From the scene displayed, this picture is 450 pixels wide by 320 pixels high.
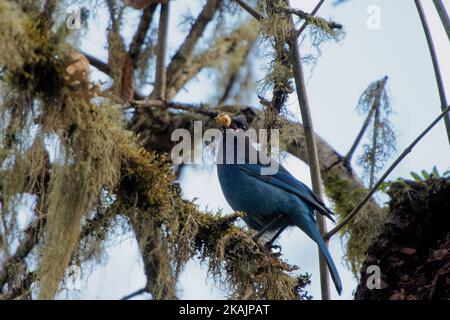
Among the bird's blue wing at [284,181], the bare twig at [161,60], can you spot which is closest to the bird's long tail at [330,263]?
the bird's blue wing at [284,181]

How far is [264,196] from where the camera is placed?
5711 mm

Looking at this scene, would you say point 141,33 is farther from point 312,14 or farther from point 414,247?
point 414,247

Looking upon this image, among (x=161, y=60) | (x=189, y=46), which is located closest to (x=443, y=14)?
(x=161, y=60)

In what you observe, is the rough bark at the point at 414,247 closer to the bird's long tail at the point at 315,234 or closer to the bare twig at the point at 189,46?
the bird's long tail at the point at 315,234

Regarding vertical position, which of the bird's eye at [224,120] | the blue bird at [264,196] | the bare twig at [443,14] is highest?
the bare twig at [443,14]

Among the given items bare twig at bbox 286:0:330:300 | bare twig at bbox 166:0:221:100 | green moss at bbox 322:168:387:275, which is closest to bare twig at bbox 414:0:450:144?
bare twig at bbox 286:0:330:300

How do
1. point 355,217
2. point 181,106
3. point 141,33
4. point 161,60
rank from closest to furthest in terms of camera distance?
point 355,217
point 181,106
point 161,60
point 141,33

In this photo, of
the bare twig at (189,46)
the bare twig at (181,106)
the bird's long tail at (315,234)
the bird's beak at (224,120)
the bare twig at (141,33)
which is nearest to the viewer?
the bird's long tail at (315,234)

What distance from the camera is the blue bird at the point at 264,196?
557cm

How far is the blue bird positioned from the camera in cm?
557

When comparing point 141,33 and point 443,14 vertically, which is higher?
point 141,33

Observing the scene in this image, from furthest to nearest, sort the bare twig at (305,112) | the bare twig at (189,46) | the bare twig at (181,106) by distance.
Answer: the bare twig at (189,46)
the bare twig at (181,106)
the bare twig at (305,112)

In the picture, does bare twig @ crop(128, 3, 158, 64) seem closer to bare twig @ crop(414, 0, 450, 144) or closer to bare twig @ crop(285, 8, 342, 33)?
bare twig @ crop(285, 8, 342, 33)
